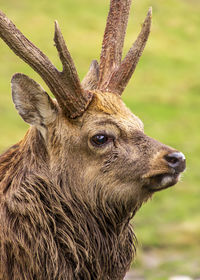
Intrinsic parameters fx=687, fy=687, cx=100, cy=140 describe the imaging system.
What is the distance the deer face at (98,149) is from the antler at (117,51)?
1.84 ft

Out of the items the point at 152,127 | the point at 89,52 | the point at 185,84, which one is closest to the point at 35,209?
the point at 152,127

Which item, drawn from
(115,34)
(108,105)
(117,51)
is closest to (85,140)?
(108,105)

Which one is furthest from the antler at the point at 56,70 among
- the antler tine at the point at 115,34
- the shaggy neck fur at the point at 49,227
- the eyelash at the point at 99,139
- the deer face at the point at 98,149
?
the antler tine at the point at 115,34

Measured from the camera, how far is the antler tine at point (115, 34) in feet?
25.0

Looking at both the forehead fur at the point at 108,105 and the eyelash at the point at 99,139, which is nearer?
the eyelash at the point at 99,139

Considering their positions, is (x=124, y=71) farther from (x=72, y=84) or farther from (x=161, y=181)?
(x=161, y=181)

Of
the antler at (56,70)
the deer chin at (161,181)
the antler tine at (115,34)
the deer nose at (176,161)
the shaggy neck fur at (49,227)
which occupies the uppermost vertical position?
the antler tine at (115,34)

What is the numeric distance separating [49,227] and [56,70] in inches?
59.5

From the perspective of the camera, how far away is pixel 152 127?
2905cm

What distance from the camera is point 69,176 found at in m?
6.68

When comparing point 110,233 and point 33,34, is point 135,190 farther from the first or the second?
point 33,34

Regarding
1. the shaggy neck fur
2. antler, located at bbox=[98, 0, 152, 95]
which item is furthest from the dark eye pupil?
antler, located at bbox=[98, 0, 152, 95]

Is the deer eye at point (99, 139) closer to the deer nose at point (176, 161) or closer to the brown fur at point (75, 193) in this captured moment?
the brown fur at point (75, 193)

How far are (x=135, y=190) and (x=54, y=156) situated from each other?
86 centimetres
